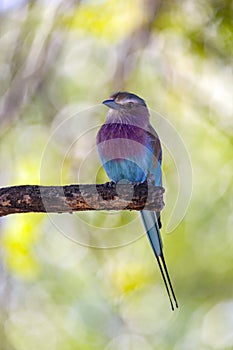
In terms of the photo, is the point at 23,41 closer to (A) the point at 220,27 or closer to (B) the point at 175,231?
(A) the point at 220,27

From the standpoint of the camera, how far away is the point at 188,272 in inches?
257

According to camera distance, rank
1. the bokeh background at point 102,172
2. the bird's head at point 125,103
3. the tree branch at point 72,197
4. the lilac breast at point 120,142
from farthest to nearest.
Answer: the bokeh background at point 102,172 → the bird's head at point 125,103 → the lilac breast at point 120,142 → the tree branch at point 72,197

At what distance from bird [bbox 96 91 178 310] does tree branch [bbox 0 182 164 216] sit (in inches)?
30.7

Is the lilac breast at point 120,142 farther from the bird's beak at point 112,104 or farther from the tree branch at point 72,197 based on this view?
the tree branch at point 72,197

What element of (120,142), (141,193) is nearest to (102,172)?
(120,142)

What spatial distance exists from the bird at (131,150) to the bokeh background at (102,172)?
104 cm

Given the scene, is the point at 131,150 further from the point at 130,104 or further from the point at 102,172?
the point at 102,172

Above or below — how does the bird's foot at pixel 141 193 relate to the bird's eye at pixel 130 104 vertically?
below

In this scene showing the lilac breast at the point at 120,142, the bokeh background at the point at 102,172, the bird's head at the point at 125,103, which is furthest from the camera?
the bokeh background at the point at 102,172

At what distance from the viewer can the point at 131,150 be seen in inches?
168

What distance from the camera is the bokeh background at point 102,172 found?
568 cm

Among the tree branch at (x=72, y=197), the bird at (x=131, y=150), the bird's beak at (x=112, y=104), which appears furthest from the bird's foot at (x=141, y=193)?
the bird's beak at (x=112, y=104)

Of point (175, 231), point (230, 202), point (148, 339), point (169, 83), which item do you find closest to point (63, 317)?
point (148, 339)

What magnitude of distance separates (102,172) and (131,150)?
1.43 metres
